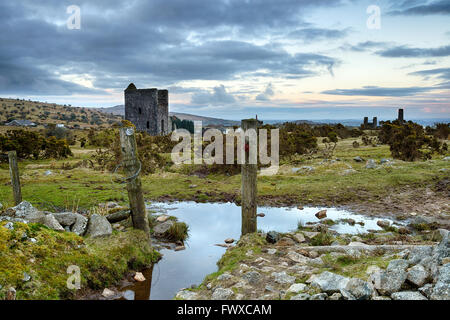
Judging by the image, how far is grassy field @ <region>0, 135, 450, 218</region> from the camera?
12438 mm

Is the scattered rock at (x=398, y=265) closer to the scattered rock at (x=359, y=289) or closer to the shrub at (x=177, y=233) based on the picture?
the scattered rock at (x=359, y=289)

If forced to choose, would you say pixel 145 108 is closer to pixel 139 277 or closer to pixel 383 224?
pixel 383 224

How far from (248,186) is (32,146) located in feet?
66.1

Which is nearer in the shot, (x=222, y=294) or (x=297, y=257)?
(x=222, y=294)

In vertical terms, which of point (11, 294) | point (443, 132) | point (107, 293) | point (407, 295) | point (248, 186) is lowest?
point (107, 293)

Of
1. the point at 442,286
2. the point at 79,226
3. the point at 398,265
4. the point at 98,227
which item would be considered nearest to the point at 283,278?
the point at 398,265

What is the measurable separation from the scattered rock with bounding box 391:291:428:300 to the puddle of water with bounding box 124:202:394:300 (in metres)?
3.76

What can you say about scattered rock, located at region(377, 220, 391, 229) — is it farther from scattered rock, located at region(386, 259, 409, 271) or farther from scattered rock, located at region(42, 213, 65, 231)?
scattered rock, located at region(42, 213, 65, 231)

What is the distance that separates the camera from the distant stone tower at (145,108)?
145 feet

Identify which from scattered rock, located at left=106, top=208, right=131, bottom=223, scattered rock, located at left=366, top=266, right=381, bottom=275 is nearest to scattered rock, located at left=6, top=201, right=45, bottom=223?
scattered rock, located at left=106, top=208, right=131, bottom=223

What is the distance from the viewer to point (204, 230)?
395 inches

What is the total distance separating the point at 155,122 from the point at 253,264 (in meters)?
40.1
